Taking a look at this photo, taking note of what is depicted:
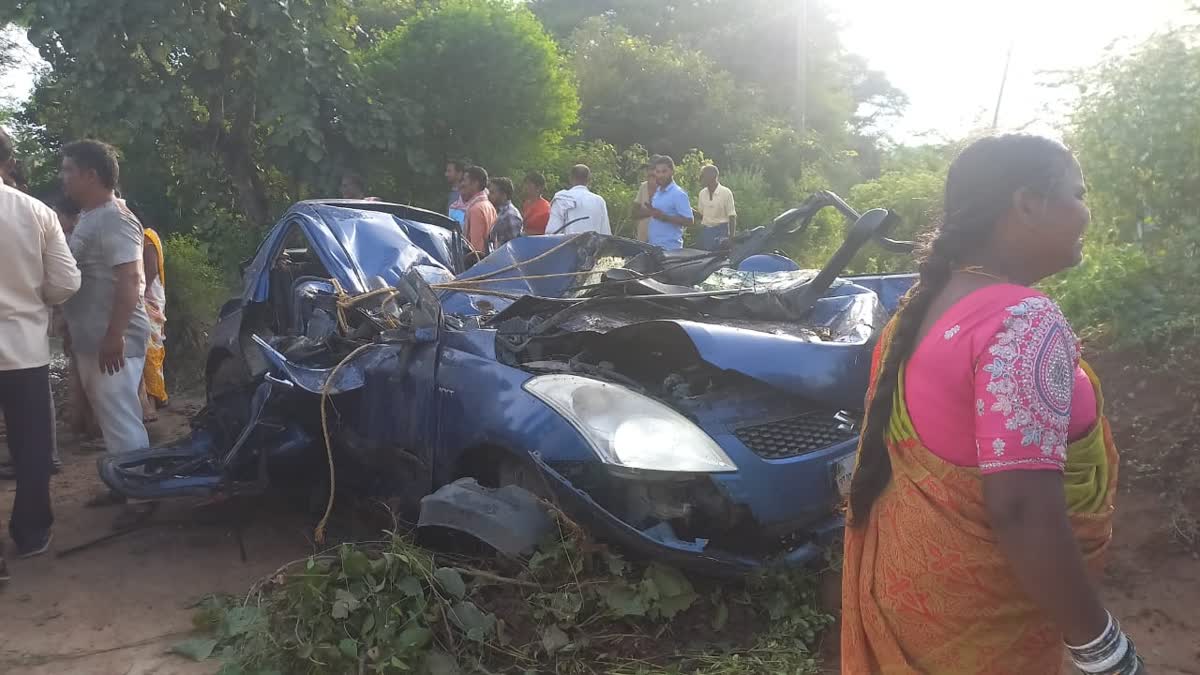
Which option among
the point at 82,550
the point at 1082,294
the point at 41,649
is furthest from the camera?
the point at 1082,294

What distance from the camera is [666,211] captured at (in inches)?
316

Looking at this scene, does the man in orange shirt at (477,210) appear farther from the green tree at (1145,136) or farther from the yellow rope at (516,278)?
the green tree at (1145,136)

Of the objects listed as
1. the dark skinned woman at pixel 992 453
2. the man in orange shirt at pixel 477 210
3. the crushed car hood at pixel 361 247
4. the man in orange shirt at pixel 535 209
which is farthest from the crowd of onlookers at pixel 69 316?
the man in orange shirt at pixel 535 209

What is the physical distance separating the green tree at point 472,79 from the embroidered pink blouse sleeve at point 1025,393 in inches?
375

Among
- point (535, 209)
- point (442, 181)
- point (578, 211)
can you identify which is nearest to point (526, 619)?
point (578, 211)

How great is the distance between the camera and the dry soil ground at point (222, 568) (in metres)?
3.05

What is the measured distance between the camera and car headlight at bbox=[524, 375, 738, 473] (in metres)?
Result: 2.61

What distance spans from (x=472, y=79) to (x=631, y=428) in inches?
357

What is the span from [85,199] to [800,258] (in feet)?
26.5

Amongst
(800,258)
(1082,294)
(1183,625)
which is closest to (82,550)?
(1183,625)

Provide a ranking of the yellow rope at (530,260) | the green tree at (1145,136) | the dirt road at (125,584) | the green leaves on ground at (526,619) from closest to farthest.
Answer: the green leaves on ground at (526,619) → the dirt road at (125,584) → the yellow rope at (530,260) → the green tree at (1145,136)

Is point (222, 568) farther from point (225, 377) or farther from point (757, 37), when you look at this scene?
point (757, 37)

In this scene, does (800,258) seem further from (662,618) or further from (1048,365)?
(1048,365)

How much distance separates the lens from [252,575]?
3.74m
